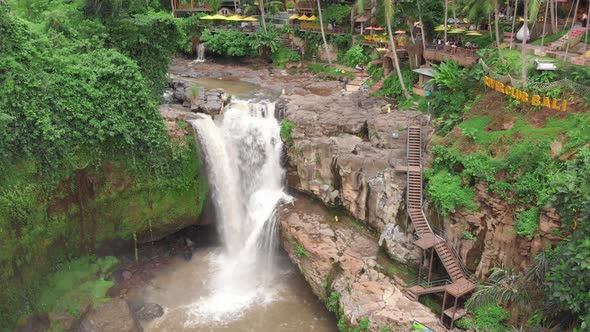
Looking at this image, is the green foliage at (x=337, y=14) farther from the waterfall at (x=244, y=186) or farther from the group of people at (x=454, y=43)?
the waterfall at (x=244, y=186)

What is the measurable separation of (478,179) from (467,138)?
254 cm

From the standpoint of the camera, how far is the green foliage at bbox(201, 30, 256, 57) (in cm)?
4444

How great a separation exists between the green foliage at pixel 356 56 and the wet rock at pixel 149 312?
26493 mm

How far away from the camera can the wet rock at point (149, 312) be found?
21469mm

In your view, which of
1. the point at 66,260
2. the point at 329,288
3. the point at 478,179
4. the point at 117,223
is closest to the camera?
the point at 478,179

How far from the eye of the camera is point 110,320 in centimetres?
2067

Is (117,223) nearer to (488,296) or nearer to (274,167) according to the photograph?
(274,167)

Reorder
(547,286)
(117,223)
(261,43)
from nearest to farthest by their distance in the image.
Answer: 1. (547,286)
2. (117,223)
3. (261,43)

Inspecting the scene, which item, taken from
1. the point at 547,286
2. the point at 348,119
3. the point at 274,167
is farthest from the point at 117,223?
the point at 547,286

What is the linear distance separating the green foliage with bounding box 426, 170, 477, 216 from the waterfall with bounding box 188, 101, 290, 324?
8314mm

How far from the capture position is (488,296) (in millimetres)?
17828

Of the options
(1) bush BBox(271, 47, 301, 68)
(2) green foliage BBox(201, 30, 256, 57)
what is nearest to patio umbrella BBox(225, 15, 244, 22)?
(2) green foliage BBox(201, 30, 256, 57)

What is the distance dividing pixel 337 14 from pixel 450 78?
22.6 m

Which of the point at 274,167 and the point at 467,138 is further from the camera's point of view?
the point at 274,167
